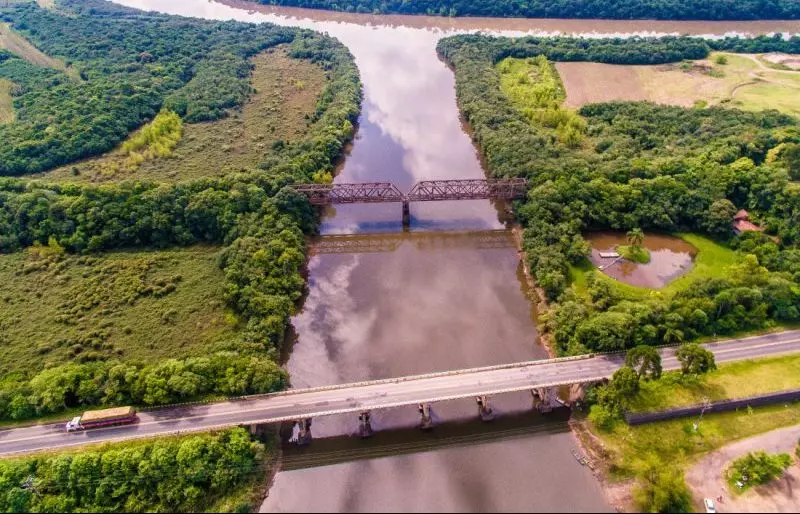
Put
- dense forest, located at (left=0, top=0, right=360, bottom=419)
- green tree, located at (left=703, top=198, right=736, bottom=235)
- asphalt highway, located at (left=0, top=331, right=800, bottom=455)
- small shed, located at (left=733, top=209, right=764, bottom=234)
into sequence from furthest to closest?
small shed, located at (left=733, top=209, right=764, bottom=234)
green tree, located at (left=703, top=198, right=736, bottom=235)
dense forest, located at (left=0, top=0, right=360, bottom=419)
asphalt highway, located at (left=0, top=331, right=800, bottom=455)

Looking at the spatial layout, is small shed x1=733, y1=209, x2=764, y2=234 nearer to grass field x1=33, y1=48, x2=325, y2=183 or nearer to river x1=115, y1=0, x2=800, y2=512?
river x1=115, y1=0, x2=800, y2=512

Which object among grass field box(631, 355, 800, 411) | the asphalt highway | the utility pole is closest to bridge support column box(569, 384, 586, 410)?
the asphalt highway

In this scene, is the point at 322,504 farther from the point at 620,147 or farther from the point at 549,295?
the point at 620,147

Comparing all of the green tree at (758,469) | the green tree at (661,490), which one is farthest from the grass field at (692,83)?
the green tree at (661,490)

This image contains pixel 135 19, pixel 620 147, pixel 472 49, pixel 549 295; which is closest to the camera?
pixel 549 295

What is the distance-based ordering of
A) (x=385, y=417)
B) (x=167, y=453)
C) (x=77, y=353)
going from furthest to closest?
(x=77, y=353), (x=385, y=417), (x=167, y=453)

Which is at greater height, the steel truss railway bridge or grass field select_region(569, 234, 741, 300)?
the steel truss railway bridge

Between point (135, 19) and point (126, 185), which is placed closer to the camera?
point (126, 185)

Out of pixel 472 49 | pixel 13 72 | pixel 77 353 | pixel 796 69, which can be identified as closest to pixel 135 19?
pixel 13 72
